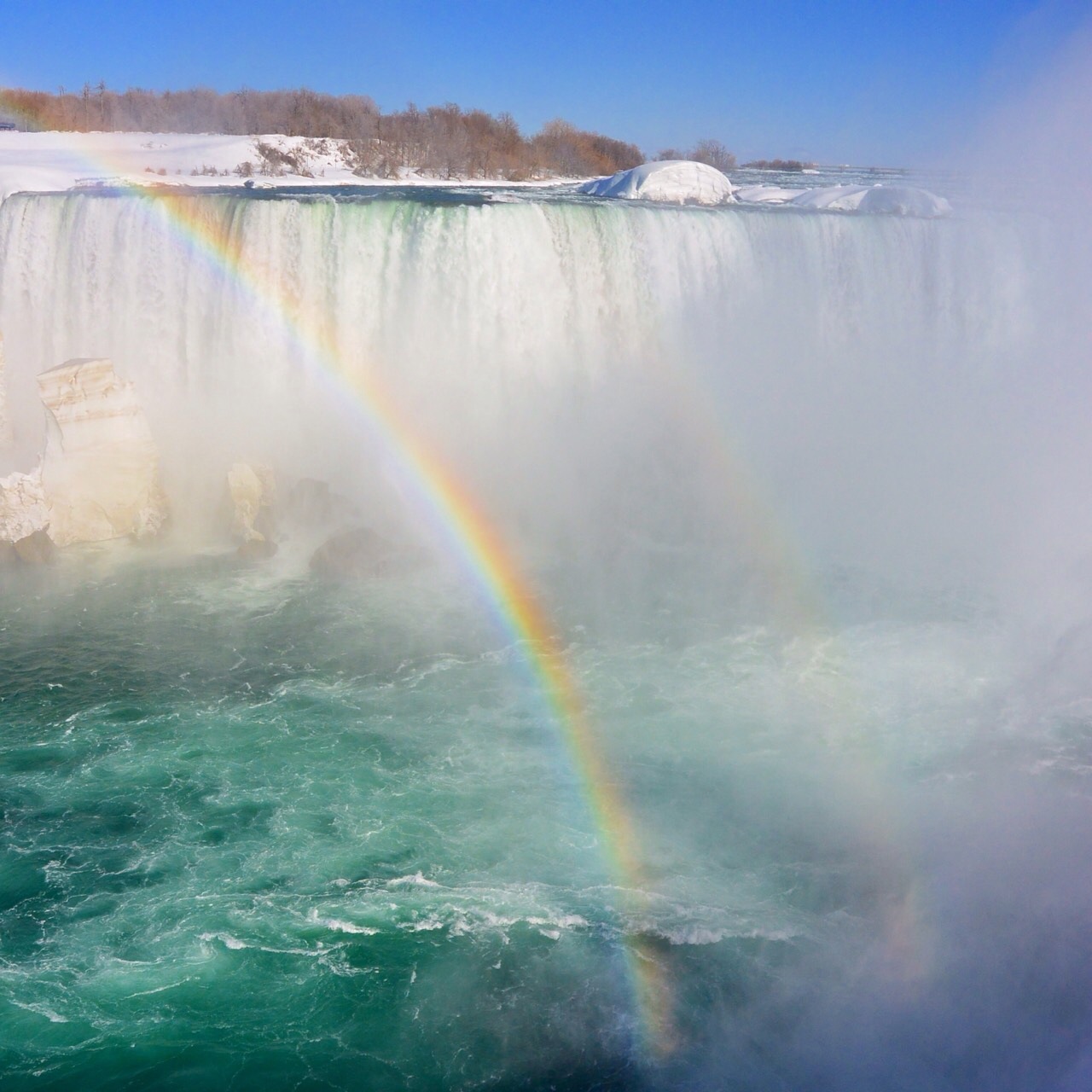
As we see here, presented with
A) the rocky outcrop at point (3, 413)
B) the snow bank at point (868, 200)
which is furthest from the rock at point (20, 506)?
the snow bank at point (868, 200)

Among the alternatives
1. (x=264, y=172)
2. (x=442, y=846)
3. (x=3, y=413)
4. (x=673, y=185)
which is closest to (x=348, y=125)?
(x=264, y=172)

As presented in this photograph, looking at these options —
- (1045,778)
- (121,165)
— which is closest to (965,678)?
(1045,778)

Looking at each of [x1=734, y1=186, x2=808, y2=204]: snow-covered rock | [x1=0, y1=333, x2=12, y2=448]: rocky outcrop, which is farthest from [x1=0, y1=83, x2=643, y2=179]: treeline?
[x1=0, y1=333, x2=12, y2=448]: rocky outcrop

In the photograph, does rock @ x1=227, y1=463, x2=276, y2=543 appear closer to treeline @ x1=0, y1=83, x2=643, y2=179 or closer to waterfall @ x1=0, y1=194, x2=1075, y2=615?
waterfall @ x1=0, y1=194, x2=1075, y2=615

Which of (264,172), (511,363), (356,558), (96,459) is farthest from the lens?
(264,172)

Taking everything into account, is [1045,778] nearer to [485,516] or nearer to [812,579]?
[812,579]

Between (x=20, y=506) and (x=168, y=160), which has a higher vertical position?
(x=168, y=160)

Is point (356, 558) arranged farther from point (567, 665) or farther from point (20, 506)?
point (20, 506)
